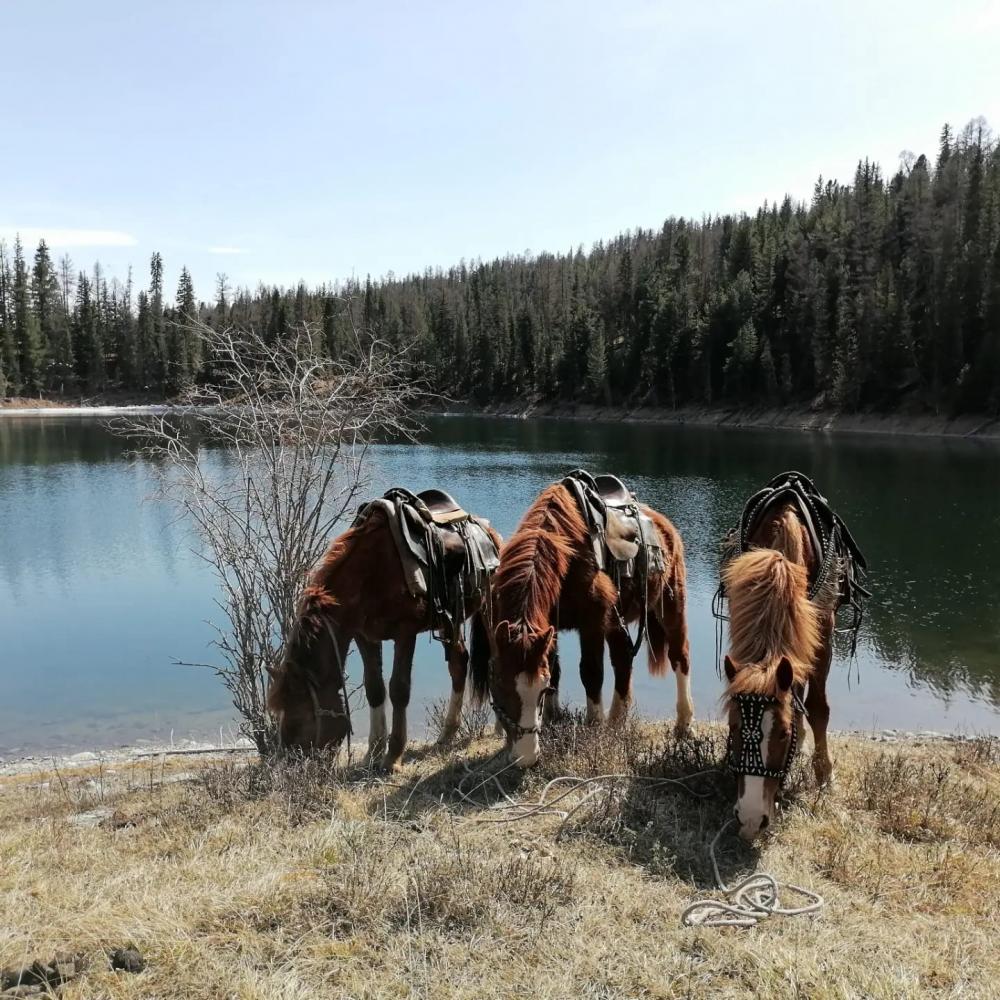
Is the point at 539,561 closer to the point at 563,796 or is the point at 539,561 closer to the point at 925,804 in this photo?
the point at 563,796

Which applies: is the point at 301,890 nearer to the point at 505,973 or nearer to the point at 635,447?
the point at 505,973

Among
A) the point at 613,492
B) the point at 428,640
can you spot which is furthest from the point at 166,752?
the point at 428,640

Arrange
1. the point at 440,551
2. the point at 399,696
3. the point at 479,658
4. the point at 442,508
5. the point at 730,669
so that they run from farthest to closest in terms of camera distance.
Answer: the point at 442,508, the point at 479,658, the point at 440,551, the point at 399,696, the point at 730,669

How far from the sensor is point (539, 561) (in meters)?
5.46

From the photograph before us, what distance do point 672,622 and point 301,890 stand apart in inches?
184

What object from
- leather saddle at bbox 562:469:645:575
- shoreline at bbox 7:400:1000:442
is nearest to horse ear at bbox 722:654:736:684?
leather saddle at bbox 562:469:645:575

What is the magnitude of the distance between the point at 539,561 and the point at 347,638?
1599 millimetres

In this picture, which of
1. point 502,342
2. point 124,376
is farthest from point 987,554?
point 124,376

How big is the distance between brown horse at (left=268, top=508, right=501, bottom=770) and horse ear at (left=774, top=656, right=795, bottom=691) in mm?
2807

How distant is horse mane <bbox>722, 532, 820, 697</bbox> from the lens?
13.6ft

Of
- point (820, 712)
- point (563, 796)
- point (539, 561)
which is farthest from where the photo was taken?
point (539, 561)

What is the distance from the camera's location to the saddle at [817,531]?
17.4ft

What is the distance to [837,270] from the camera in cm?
6781

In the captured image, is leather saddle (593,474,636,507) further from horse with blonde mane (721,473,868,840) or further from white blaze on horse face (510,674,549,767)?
white blaze on horse face (510,674,549,767)
